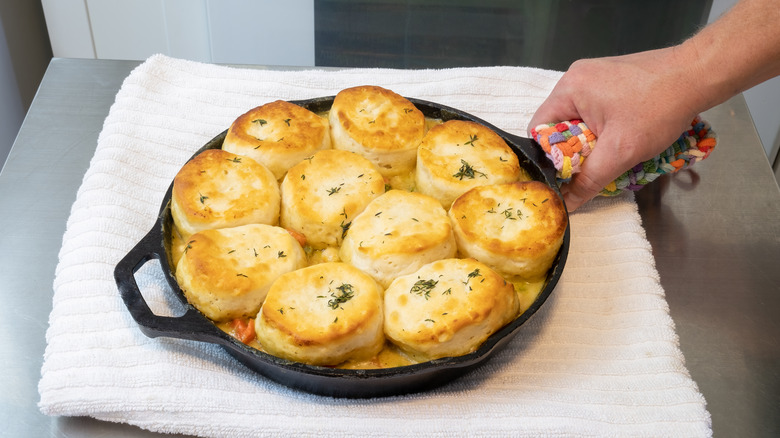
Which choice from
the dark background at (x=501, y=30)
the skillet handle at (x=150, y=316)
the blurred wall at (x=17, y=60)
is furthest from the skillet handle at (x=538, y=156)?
the blurred wall at (x=17, y=60)

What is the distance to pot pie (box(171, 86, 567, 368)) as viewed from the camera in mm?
1390

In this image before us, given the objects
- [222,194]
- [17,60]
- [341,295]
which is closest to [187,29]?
[17,60]

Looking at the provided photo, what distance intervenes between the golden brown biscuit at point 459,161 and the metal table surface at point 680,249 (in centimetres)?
51

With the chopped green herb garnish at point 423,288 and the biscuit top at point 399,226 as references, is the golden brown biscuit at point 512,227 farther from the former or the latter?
the chopped green herb garnish at point 423,288

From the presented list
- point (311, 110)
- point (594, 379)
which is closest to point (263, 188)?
point (311, 110)

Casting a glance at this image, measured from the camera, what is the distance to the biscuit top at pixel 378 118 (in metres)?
1.73

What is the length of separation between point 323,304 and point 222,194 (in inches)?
14.5

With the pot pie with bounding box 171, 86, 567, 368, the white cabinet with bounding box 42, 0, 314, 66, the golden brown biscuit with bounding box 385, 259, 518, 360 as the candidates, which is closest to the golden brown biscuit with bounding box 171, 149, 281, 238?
the pot pie with bounding box 171, 86, 567, 368

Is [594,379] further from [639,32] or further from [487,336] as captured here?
[639,32]

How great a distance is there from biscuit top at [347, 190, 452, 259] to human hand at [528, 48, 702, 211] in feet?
1.50

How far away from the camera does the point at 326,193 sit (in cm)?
161

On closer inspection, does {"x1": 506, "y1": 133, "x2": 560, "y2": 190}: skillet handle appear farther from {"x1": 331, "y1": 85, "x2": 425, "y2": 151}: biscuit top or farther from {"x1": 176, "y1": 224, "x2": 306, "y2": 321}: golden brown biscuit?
{"x1": 176, "y1": 224, "x2": 306, "y2": 321}: golden brown biscuit

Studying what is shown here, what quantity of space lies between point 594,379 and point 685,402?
18 centimetres

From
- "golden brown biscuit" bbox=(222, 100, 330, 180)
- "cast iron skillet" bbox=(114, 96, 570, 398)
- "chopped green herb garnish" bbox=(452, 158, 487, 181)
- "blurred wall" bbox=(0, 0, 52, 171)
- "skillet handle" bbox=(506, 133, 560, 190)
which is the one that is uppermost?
"golden brown biscuit" bbox=(222, 100, 330, 180)
